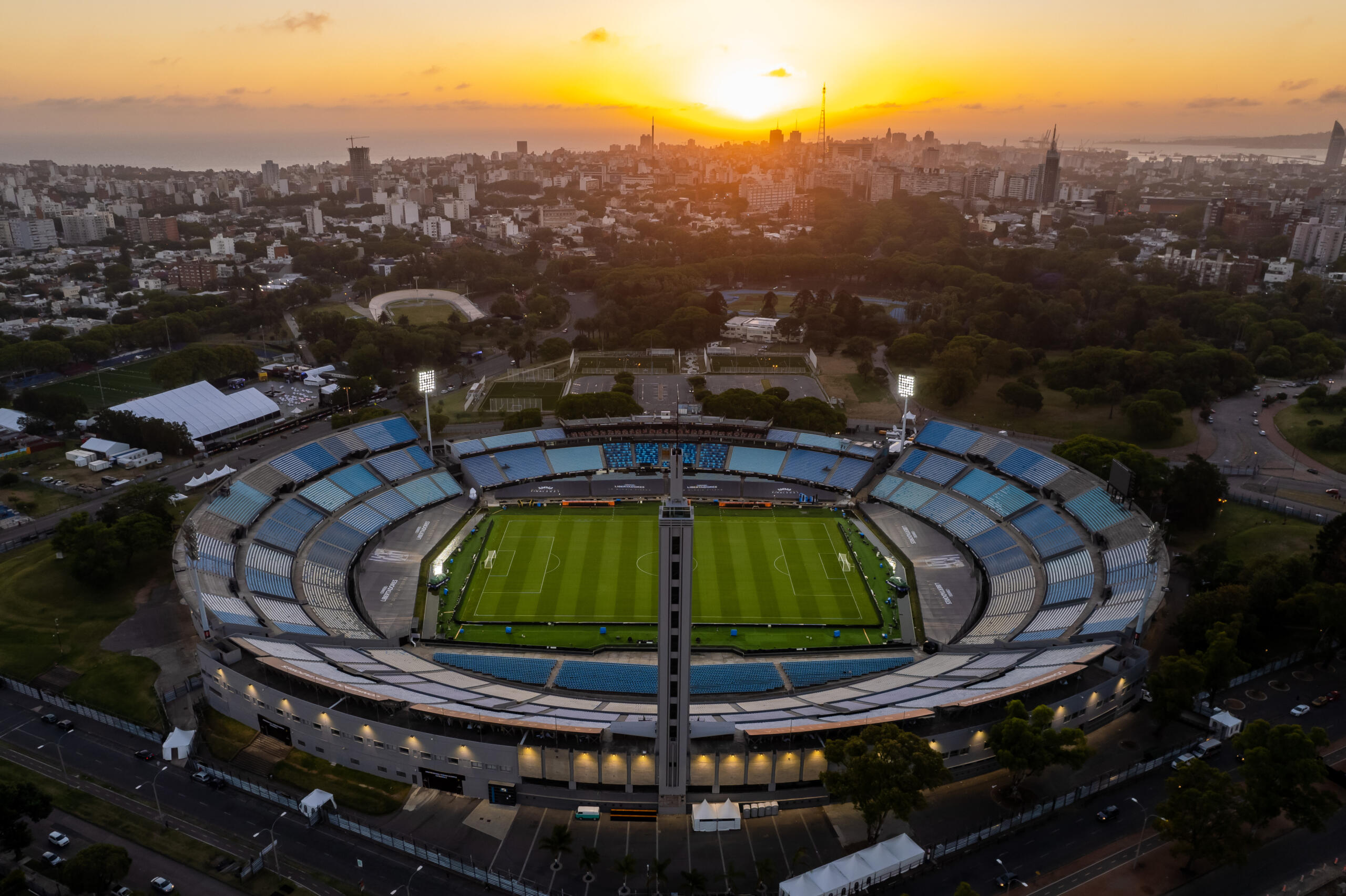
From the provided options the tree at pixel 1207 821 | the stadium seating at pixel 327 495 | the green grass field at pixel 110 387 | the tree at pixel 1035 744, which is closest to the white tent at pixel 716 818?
the tree at pixel 1035 744

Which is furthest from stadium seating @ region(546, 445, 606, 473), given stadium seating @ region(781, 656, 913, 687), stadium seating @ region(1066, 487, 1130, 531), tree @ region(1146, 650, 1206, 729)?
tree @ region(1146, 650, 1206, 729)

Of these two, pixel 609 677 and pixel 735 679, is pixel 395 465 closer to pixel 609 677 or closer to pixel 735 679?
pixel 609 677

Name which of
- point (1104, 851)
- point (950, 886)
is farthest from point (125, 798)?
point (1104, 851)

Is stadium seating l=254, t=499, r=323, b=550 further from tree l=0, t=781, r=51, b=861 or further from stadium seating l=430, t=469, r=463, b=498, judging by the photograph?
tree l=0, t=781, r=51, b=861

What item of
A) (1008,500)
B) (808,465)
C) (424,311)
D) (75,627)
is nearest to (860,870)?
(1008,500)

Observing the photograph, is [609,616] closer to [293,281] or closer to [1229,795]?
[1229,795]

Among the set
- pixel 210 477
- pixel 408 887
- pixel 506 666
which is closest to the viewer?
pixel 408 887
